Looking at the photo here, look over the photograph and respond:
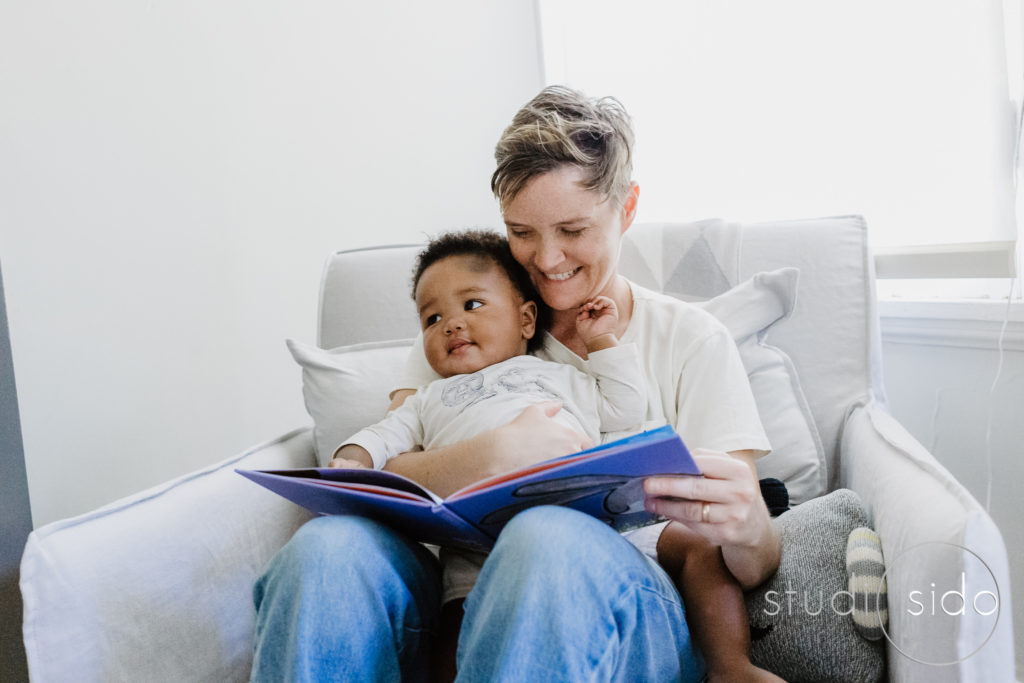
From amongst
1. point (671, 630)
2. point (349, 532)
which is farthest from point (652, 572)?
point (349, 532)

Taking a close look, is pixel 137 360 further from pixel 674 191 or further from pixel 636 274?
pixel 674 191

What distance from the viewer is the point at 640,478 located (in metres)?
0.70

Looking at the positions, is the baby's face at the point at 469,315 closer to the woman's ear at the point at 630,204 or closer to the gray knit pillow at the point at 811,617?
the woman's ear at the point at 630,204

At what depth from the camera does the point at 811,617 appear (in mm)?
820

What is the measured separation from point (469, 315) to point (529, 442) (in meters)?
0.28

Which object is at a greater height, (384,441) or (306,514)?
(384,441)

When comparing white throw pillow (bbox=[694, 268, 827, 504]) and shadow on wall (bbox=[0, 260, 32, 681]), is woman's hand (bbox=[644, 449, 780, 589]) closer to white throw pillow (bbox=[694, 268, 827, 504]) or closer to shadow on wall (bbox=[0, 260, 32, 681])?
white throw pillow (bbox=[694, 268, 827, 504])

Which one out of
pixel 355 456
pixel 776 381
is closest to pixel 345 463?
pixel 355 456

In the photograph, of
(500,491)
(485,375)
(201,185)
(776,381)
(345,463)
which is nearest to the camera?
(500,491)

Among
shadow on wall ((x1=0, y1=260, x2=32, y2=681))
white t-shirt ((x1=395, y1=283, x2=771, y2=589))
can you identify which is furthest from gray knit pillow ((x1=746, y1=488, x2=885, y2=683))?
shadow on wall ((x1=0, y1=260, x2=32, y2=681))

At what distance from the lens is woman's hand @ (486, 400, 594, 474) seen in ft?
2.87

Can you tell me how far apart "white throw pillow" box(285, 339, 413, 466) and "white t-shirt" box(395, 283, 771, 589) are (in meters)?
0.12

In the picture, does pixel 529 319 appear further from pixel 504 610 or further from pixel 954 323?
pixel 954 323

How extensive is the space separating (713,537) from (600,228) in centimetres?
44
